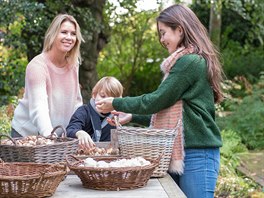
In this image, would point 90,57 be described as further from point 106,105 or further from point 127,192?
point 127,192

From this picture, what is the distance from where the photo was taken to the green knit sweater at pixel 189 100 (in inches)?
146

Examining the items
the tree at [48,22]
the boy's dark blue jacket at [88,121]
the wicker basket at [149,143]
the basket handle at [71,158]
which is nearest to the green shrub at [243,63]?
the tree at [48,22]

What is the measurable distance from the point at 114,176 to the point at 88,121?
1186 millimetres

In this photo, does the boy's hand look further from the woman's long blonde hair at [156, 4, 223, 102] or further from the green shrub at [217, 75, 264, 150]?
the green shrub at [217, 75, 264, 150]

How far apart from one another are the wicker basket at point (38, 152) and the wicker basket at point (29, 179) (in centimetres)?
14

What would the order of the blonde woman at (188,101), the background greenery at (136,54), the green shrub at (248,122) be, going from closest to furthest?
the blonde woman at (188,101)
the background greenery at (136,54)
the green shrub at (248,122)

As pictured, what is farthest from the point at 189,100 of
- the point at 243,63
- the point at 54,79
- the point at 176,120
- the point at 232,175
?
the point at 243,63

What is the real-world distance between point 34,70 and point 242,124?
7.66 meters

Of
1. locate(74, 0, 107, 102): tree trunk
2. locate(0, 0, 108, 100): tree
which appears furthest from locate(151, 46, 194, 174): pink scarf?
locate(74, 0, 107, 102): tree trunk

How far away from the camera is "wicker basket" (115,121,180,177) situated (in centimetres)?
370

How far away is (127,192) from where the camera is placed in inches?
134

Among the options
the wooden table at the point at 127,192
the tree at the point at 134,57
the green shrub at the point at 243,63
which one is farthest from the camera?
the green shrub at the point at 243,63

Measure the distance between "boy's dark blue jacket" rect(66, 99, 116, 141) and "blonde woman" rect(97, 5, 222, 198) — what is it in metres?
0.59

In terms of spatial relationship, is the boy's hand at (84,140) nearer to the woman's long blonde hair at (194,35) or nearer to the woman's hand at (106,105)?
the woman's hand at (106,105)
